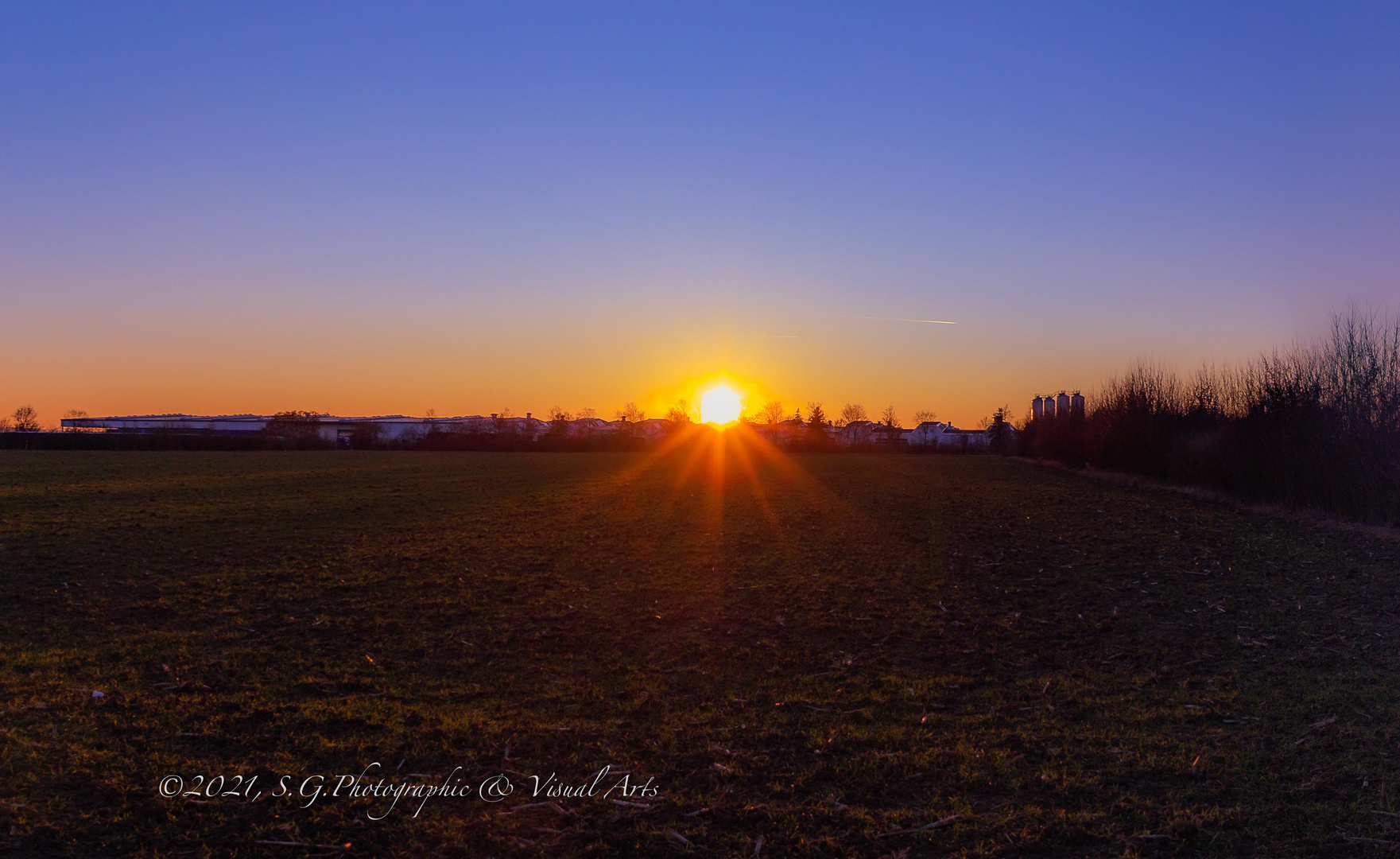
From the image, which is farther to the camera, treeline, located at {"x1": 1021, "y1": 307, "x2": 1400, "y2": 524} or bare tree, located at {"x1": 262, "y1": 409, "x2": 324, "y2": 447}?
bare tree, located at {"x1": 262, "y1": 409, "x2": 324, "y2": 447}

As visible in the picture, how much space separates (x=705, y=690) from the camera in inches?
275

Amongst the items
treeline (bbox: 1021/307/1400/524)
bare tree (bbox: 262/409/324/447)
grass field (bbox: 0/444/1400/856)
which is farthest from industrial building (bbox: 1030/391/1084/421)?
bare tree (bbox: 262/409/324/447)

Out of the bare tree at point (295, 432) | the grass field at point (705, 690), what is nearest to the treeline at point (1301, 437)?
the grass field at point (705, 690)

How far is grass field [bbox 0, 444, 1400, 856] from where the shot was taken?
4.40 m

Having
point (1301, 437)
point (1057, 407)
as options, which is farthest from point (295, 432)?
point (1301, 437)

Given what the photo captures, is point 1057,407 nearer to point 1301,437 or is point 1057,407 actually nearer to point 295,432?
point 1301,437

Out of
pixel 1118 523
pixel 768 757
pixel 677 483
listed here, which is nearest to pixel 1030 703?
pixel 768 757

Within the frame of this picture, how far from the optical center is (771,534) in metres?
16.3

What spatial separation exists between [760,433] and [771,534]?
82.9m

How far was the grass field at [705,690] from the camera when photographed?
4398 millimetres

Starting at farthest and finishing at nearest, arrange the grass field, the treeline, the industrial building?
the industrial building
the treeline
the grass field

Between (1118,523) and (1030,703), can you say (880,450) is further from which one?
(1030,703)

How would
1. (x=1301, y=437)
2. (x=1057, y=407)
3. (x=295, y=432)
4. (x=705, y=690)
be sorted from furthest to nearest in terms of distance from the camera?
(x=295, y=432) < (x=1057, y=407) < (x=1301, y=437) < (x=705, y=690)

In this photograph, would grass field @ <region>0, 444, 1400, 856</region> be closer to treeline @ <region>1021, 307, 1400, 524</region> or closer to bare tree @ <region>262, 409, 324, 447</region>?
treeline @ <region>1021, 307, 1400, 524</region>
